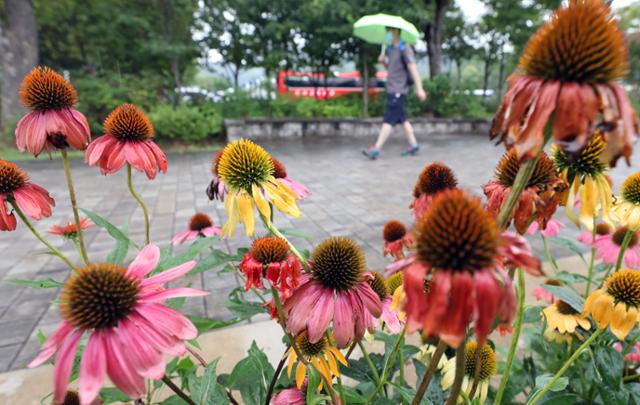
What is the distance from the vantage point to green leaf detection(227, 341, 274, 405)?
0.91 m

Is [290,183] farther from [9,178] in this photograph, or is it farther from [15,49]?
[15,49]

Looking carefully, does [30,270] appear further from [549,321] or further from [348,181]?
[348,181]

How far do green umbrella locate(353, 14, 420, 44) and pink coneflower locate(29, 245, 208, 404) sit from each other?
21.0ft

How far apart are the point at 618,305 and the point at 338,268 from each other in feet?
2.28

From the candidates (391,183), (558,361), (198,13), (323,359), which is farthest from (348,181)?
(198,13)

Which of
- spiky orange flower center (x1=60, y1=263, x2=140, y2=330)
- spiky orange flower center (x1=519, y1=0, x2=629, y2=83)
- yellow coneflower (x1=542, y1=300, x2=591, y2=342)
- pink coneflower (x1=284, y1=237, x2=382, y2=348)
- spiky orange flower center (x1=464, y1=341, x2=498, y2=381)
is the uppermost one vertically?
spiky orange flower center (x1=519, y1=0, x2=629, y2=83)

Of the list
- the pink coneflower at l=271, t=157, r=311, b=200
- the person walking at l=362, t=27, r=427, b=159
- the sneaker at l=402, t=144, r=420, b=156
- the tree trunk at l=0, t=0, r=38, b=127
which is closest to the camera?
the pink coneflower at l=271, t=157, r=311, b=200

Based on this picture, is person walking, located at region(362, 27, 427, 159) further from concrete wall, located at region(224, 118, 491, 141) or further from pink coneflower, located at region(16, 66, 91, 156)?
pink coneflower, located at region(16, 66, 91, 156)

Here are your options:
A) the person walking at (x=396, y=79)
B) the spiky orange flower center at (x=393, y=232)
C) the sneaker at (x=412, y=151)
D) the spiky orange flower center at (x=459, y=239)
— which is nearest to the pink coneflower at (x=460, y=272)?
the spiky orange flower center at (x=459, y=239)

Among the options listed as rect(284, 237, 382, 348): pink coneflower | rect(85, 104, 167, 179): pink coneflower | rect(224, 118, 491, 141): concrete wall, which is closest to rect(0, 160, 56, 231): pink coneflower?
rect(85, 104, 167, 179): pink coneflower

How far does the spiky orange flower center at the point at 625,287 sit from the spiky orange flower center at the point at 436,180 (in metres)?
0.47

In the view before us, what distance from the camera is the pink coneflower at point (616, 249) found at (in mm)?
1329

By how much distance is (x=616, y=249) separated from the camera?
147 centimetres

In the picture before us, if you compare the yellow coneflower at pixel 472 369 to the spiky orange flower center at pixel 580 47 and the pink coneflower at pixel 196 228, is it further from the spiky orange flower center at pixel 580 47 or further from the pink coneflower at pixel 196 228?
the pink coneflower at pixel 196 228
